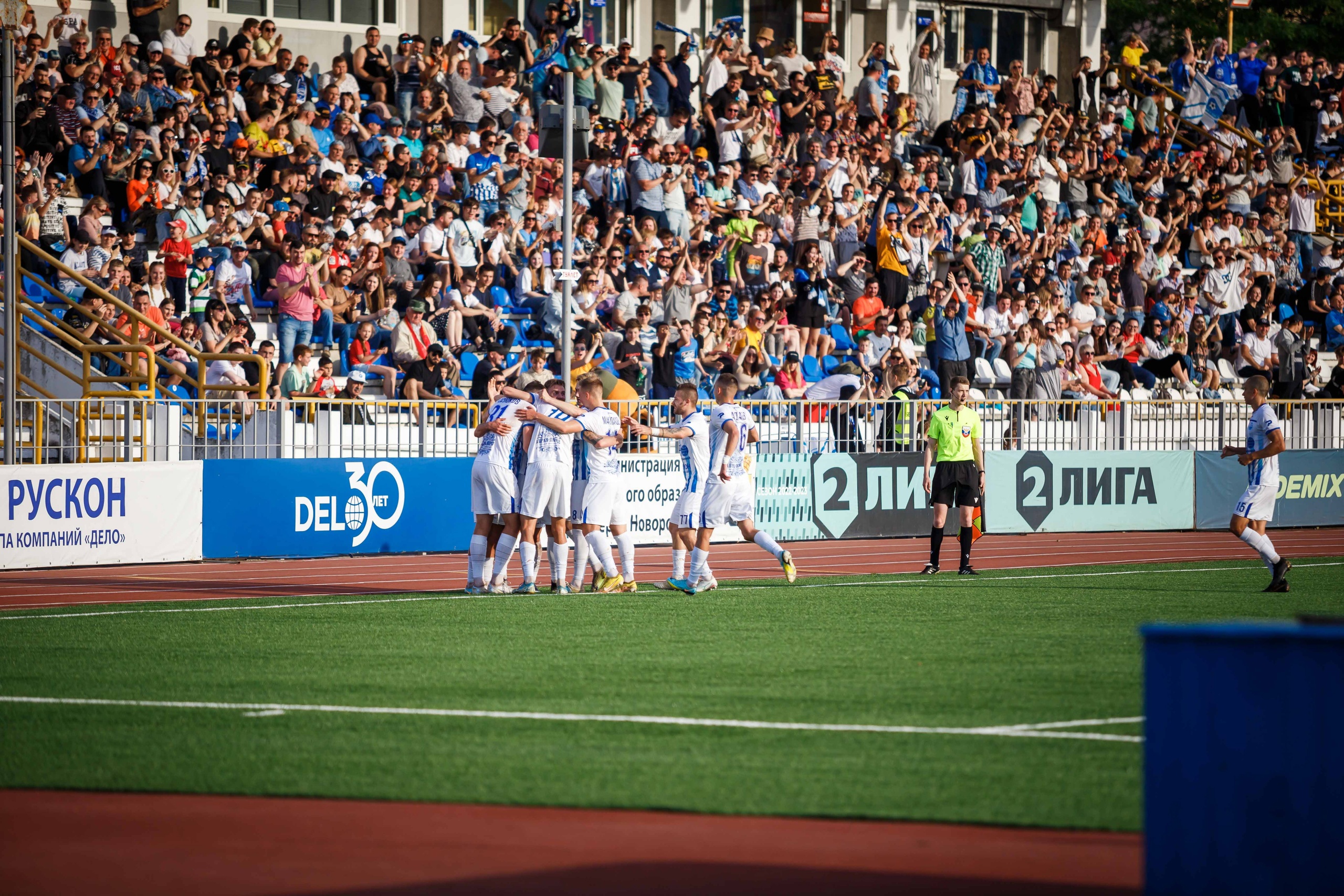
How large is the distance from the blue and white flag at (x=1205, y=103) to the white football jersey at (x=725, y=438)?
81.0 feet

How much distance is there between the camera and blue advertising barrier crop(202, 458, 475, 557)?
20.5m

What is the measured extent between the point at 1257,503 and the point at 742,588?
521cm

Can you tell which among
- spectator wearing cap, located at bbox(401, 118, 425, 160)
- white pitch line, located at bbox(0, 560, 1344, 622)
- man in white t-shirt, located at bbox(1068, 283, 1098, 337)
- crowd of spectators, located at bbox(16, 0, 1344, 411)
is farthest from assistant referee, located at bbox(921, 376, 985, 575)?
man in white t-shirt, located at bbox(1068, 283, 1098, 337)

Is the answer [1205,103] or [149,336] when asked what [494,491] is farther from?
[1205,103]

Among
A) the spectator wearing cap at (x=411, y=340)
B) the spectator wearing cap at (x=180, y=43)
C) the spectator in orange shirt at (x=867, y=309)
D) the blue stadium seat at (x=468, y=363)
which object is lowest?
the blue stadium seat at (x=468, y=363)

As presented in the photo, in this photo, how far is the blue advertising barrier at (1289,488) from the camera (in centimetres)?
2758

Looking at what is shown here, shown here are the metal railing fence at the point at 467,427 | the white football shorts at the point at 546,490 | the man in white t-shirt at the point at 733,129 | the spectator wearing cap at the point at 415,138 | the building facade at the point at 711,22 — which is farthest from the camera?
the building facade at the point at 711,22

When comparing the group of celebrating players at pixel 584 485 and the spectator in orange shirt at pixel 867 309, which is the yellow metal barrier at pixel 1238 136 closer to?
the spectator in orange shirt at pixel 867 309

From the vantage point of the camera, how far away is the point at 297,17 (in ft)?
102

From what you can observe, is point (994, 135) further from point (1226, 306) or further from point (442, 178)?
point (442, 178)

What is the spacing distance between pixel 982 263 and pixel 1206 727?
2561 centimetres

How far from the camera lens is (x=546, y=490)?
16453 mm

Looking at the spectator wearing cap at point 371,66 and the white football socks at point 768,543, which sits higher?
the spectator wearing cap at point 371,66

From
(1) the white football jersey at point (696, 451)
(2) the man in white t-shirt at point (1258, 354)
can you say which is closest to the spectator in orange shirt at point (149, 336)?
(1) the white football jersey at point (696, 451)
